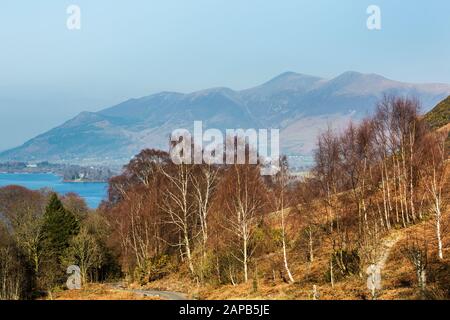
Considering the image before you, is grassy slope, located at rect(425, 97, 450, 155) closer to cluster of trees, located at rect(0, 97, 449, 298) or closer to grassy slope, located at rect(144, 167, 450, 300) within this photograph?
cluster of trees, located at rect(0, 97, 449, 298)

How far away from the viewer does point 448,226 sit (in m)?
34.0

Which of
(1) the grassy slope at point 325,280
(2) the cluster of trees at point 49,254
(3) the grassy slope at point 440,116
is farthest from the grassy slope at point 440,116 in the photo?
(2) the cluster of trees at point 49,254

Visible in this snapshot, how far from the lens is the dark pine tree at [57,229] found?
54.4m

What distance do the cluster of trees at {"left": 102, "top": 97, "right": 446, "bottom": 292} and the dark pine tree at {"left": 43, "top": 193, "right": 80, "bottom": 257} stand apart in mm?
8497

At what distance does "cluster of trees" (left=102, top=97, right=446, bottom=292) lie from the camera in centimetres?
3184

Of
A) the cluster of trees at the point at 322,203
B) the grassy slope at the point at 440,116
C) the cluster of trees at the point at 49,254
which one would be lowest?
the cluster of trees at the point at 49,254

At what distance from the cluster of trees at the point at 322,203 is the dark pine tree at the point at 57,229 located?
27.9 feet

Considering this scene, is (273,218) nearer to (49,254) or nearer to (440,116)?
(49,254)


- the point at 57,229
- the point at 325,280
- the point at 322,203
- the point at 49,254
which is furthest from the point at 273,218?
the point at 57,229

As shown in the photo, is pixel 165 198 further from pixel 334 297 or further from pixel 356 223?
pixel 334 297

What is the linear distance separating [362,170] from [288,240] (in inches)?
593

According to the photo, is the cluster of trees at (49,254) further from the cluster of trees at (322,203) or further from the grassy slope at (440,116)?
the grassy slope at (440,116)

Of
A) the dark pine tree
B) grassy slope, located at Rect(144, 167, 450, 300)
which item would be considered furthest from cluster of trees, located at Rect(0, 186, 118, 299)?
grassy slope, located at Rect(144, 167, 450, 300)

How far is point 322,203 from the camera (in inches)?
1603
